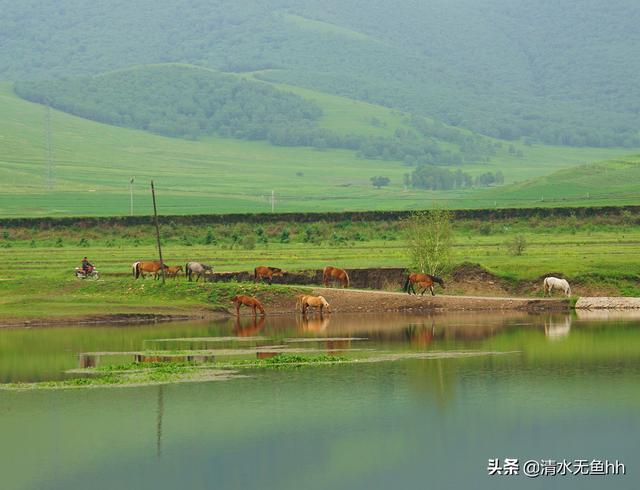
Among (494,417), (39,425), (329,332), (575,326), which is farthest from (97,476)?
(575,326)

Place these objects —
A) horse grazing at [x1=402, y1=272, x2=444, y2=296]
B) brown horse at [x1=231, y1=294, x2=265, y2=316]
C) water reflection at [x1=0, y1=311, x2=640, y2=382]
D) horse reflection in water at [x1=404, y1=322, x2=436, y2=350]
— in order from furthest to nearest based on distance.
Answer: horse grazing at [x1=402, y1=272, x2=444, y2=296]
brown horse at [x1=231, y1=294, x2=265, y2=316]
horse reflection in water at [x1=404, y1=322, x2=436, y2=350]
water reflection at [x1=0, y1=311, x2=640, y2=382]

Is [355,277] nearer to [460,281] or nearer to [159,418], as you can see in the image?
[460,281]

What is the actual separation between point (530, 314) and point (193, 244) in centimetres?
4577

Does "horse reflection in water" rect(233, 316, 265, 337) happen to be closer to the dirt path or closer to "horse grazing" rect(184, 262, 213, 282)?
the dirt path

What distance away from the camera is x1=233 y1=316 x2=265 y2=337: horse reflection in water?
45.5 meters

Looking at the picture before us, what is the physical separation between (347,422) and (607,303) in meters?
27.3

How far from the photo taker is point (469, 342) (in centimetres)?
4088

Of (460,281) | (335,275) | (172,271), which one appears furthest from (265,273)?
(460,281)

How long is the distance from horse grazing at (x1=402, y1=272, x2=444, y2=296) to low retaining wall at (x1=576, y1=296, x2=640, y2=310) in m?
6.02

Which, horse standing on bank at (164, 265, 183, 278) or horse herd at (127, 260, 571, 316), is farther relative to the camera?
horse standing on bank at (164, 265, 183, 278)

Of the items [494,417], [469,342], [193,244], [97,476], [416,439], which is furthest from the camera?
[193,244]

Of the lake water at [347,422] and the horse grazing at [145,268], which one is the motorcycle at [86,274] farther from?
the lake water at [347,422]

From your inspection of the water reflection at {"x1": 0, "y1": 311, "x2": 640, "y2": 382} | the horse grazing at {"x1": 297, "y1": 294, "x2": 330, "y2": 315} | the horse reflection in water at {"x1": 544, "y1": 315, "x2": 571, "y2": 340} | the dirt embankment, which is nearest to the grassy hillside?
the dirt embankment

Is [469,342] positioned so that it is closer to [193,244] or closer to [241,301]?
[241,301]
